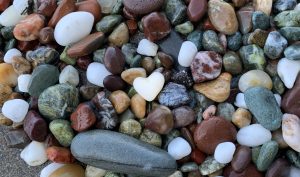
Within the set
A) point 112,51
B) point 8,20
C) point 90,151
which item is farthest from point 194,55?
point 8,20

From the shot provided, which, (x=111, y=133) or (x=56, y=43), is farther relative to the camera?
(x=56, y=43)

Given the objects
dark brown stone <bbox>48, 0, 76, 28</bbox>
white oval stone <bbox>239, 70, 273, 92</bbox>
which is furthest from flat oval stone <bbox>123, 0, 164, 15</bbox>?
white oval stone <bbox>239, 70, 273, 92</bbox>

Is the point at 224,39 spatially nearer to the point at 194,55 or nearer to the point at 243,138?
the point at 194,55

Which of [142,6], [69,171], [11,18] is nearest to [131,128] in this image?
[69,171]

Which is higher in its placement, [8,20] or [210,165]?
[8,20]

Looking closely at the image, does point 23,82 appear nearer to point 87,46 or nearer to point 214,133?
point 87,46

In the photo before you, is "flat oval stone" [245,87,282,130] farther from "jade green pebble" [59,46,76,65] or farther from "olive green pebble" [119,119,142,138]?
"jade green pebble" [59,46,76,65]
